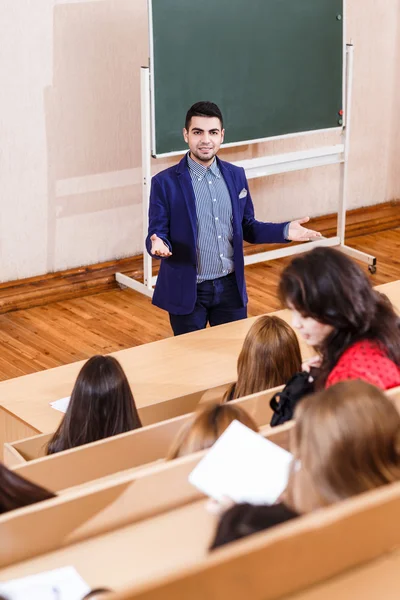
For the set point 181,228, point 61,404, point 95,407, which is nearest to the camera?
point 95,407

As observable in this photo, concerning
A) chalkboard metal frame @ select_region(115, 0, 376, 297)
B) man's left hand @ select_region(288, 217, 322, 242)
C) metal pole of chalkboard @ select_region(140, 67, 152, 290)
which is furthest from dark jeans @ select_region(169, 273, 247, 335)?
chalkboard metal frame @ select_region(115, 0, 376, 297)

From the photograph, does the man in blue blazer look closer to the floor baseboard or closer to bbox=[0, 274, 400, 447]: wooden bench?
bbox=[0, 274, 400, 447]: wooden bench

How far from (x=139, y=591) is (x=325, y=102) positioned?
4.94 meters

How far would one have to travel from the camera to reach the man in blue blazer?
3.49 meters

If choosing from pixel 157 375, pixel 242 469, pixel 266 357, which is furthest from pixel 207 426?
pixel 157 375

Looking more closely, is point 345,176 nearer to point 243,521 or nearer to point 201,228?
point 201,228

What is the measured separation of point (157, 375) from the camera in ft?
10.3

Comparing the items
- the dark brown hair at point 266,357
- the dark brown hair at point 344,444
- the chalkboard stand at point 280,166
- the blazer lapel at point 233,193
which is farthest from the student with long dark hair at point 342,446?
the chalkboard stand at point 280,166

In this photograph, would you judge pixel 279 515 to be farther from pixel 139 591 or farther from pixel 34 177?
pixel 34 177

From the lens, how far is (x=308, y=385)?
2.07 m

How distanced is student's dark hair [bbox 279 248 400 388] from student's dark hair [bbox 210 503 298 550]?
25.3 inches

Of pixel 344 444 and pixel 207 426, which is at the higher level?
pixel 344 444

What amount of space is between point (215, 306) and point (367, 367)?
1.75 metres

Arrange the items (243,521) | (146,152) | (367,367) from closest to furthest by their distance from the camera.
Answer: (243,521) → (367,367) → (146,152)
